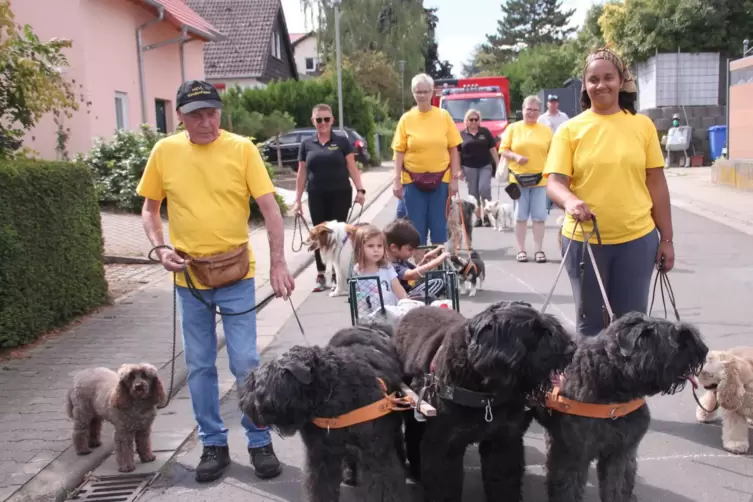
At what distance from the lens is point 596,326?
4.47m

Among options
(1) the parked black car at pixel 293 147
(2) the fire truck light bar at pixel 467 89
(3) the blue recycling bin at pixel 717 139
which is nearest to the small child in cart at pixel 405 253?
Answer: (2) the fire truck light bar at pixel 467 89

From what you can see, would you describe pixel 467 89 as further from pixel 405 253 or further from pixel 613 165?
pixel 613 165

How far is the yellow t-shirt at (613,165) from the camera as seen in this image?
4.23 metres

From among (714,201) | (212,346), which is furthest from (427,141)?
(714,201)

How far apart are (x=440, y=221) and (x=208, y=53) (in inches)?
1250

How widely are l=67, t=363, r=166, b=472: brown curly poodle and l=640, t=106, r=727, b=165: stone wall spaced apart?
2569cm

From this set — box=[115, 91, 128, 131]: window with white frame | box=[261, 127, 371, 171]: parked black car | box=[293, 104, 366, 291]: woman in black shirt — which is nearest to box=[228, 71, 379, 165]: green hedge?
box=[261, 127, 371, 171]: parked black car

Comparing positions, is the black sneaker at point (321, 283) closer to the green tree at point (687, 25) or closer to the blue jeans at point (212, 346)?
the blue jeans at point (212, 346)

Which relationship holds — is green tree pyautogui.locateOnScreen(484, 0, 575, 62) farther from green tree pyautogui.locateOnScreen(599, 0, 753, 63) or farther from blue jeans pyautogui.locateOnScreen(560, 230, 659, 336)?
blue jeans pyautogui.locateOnScreen(560, 230, 659, 336)

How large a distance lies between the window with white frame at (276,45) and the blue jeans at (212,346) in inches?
1422

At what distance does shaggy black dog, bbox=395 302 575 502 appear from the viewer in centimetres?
319

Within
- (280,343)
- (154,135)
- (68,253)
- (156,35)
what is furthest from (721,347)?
(156,35)

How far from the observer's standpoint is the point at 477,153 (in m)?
12.8

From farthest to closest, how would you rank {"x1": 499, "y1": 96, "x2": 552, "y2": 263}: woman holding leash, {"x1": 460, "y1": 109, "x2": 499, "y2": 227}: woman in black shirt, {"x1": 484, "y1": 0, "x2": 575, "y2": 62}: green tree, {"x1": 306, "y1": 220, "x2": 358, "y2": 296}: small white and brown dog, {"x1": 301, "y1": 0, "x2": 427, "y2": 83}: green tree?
{"x1": 484, "y1": 0, "x2": 575, "y2": 62}: green tree
{"x1": 301, "y1": 0, "x2": 427, "y2": 83}: green tree
{"x1": 460, "y1": 109, "x2": 499, "y2": 227}: woman in black shirt
{"x1": 499, "y1": 96, "x2": 552, "y2": 263}: woman holding leash
{"x1": 306, "y1": 220, "x2": 358, "y2": 296}: small white and brown dog
